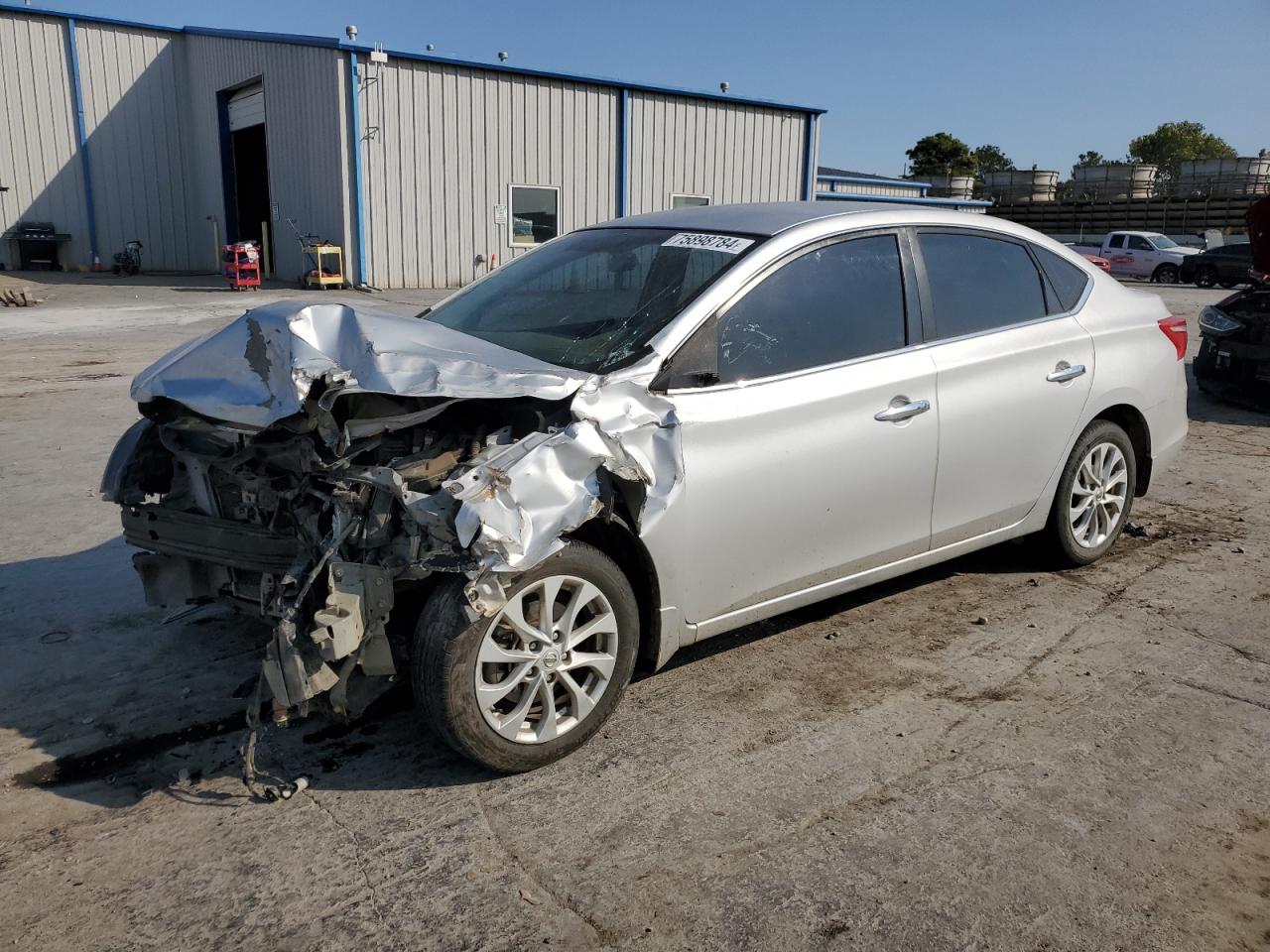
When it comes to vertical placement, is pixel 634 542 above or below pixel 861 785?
above

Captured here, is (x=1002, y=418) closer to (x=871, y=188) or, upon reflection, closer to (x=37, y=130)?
(x=37, y=130)

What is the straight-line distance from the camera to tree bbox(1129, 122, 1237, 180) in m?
95.4

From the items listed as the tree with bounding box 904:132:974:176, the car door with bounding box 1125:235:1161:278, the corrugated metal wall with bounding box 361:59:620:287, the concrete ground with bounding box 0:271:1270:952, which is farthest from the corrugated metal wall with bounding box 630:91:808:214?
the tree with bounding box 904:132:974:176

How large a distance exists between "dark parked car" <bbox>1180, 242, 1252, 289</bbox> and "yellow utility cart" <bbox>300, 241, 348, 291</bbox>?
972 inches

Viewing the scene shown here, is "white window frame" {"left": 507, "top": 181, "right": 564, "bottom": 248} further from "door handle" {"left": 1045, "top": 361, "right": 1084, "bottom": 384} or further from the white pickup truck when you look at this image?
"door handle" {"left": 1045, "top": 361, "right": 1084, "bottom": 384}

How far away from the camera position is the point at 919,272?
14.4 ft

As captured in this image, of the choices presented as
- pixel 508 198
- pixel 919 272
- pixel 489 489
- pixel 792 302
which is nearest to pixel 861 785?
pixel 489 489

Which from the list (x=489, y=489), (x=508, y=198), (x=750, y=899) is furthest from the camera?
(x=508, y=198)

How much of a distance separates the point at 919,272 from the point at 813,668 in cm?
174

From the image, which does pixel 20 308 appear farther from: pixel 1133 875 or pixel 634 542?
pixel 1133 875

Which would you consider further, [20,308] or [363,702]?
[20,308]

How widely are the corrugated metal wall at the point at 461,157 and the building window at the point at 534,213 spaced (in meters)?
0.17

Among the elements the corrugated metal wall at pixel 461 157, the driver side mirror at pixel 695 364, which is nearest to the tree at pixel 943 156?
the corrugated metal wall at pixel 461 157

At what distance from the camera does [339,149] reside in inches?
813
